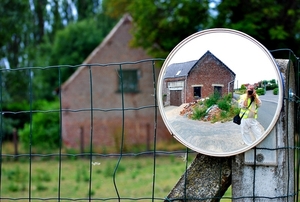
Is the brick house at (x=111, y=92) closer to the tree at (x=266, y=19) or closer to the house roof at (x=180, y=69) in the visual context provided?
the tree at (x=266, y=19)

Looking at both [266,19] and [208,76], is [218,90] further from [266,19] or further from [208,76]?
[266,19]

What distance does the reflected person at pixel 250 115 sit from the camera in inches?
111

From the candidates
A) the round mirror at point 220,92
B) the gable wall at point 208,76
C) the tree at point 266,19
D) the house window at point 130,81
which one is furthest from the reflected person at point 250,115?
the house window at point 130,81

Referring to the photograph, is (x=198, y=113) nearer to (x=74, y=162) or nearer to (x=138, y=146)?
(x=74, y=162)

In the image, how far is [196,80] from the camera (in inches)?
116

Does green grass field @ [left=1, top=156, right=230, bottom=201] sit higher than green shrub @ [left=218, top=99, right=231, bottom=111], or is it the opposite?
green shrub @ [left=218, top=99, right=231, bottom=111]

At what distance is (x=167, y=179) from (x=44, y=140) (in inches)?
418

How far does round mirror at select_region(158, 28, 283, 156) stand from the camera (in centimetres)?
282

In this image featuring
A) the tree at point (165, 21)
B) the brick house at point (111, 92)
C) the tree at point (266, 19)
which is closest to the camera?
the tree at point (266, 19)

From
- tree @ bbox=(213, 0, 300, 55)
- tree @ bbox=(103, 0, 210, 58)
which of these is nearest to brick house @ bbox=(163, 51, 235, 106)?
tree @ bbox=(213, 0, 300, 55)

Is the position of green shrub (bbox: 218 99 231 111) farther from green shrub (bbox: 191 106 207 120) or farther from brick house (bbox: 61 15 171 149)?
brick house (bbox: 61 15 171 149)

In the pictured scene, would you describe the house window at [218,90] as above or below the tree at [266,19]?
below

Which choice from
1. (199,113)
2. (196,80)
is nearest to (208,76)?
(196,80)

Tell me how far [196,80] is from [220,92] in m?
0.15
